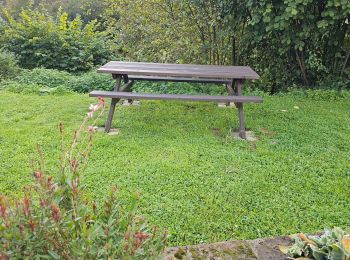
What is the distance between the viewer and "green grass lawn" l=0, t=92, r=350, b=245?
96.7 inches

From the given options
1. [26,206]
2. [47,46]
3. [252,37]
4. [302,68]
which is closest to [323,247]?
[26,206]

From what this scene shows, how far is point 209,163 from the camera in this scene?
3.28 m

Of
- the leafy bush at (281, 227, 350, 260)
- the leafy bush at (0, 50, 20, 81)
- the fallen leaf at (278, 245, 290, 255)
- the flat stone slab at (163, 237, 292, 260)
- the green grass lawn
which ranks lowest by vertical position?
the green grass lawn

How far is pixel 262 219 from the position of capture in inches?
96.1

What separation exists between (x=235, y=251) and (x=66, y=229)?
912 millimetres

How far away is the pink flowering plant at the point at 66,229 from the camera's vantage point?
1.17 m

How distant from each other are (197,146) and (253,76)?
1095 millimetres

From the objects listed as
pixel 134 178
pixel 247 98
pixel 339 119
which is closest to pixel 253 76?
pixel 247 98

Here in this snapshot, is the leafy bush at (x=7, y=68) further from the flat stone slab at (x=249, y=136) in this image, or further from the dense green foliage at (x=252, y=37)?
the flat stone slab at (x=249, y=136)

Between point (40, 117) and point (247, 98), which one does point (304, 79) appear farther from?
point (40, 117)

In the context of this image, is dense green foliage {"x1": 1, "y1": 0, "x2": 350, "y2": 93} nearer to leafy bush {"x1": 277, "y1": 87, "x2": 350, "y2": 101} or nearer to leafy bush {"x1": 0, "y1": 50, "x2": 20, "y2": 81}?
leafy bush {"x1": 277, "y1": 87, "x2": 350, "y2": 101}

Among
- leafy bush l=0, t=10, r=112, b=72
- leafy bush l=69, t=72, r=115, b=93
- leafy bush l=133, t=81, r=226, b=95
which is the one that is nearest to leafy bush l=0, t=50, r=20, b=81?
leafy bush l=0, t=10, r=112, b=72

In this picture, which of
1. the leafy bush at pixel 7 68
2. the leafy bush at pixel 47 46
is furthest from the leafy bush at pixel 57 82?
the leafy bush at pixel 47 46

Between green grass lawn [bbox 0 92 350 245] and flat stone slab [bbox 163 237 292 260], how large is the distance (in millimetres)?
371
